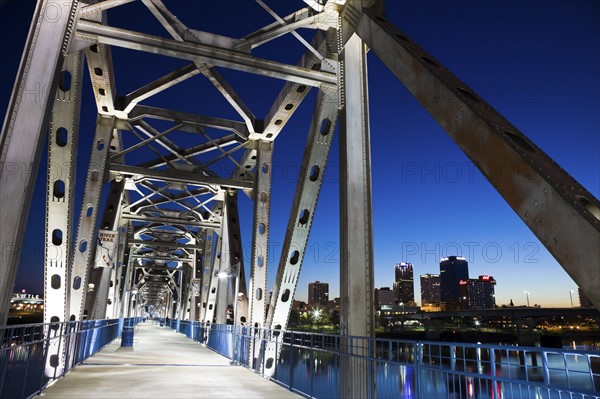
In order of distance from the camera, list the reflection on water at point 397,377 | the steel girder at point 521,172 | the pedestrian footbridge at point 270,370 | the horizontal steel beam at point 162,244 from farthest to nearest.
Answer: the horizontal steel beam at point 162,244
the reflection on water at point 397,377
the pedestrian footbridge at point 270,370
the steel girder at point 521,172

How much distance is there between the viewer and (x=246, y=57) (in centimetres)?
1206

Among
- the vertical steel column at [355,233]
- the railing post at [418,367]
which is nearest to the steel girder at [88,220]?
the vertical steel column at [355,233]

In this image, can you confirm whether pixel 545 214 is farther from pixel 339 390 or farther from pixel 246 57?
pixel 246 57

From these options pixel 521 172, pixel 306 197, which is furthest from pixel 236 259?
pixel 521 172

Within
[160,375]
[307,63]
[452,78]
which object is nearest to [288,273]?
[160,375]

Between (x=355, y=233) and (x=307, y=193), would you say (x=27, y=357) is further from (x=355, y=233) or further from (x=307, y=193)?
(x=307, y=193)

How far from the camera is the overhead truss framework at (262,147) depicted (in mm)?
4332

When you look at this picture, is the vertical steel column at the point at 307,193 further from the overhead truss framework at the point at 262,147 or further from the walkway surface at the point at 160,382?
the walkway surface at the point at 160,382

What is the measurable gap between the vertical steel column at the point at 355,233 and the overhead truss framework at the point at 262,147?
25mm

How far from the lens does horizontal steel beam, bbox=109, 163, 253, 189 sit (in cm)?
2003

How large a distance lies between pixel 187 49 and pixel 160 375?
26.5 feet

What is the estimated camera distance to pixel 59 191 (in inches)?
458

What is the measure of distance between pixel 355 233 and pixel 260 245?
881 cm

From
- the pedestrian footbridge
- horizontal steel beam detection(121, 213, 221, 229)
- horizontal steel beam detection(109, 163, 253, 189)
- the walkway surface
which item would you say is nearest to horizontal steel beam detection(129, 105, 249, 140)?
horizontal steel beam detection(109, 163, 253, 189)
